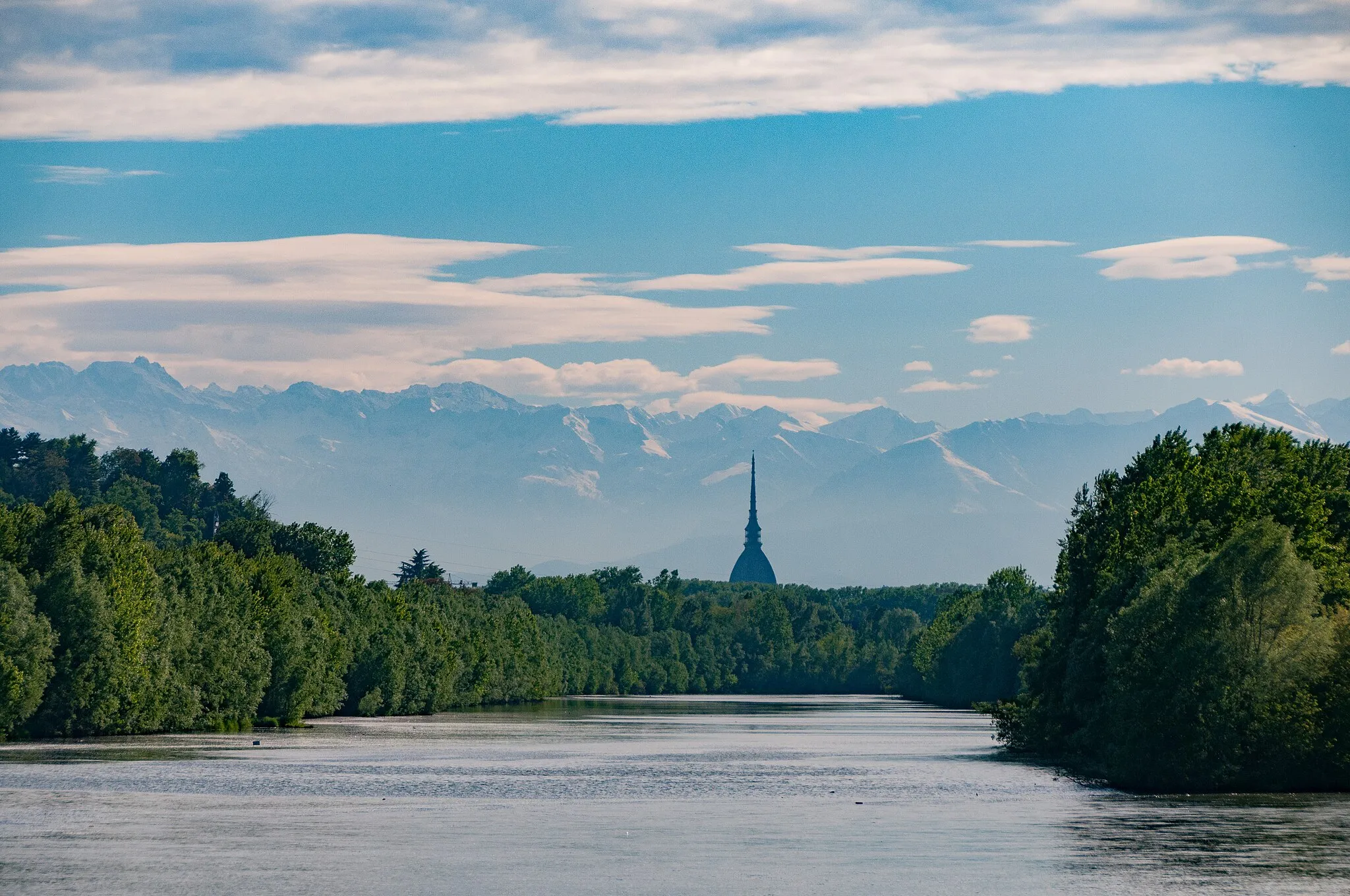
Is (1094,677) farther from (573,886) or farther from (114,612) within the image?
(114,612)

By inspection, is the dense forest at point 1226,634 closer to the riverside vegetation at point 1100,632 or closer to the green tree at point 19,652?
the riverside vegetation at point 1100,632

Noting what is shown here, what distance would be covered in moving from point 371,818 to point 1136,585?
46.0 metres

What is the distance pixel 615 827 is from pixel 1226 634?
101 ft

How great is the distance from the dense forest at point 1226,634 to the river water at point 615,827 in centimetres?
267

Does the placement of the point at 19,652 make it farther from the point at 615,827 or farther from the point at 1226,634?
the point at 1226,634

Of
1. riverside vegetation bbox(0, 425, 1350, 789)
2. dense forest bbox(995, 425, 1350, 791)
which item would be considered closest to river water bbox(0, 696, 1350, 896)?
dense forest bbox(995, 425, 1350, 791)

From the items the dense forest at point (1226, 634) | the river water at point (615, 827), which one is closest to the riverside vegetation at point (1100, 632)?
the dense forest at point (1226, 634)

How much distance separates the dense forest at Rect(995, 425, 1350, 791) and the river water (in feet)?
8.75

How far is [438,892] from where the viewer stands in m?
52.2

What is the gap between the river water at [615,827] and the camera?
5475 cm

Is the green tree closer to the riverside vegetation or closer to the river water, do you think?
the riverside vegetation

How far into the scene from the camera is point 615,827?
228 ft

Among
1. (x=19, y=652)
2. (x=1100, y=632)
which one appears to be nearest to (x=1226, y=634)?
(x=1100, y=632)

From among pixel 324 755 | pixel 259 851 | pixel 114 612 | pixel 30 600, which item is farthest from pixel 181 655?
pixel 259 851
